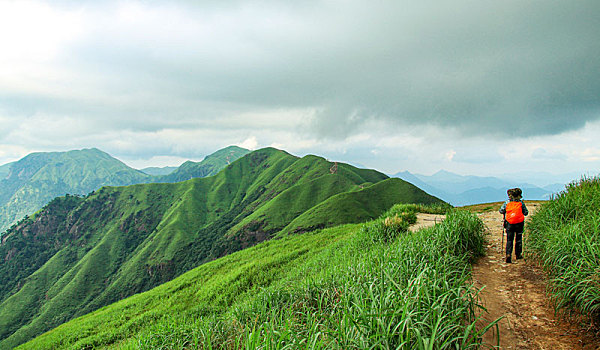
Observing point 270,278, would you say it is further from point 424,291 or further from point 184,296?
point 424,291

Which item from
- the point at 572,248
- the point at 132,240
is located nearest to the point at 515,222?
the point at 572,248

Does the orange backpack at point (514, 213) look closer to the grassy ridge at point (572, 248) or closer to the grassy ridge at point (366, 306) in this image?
the grassy ridge at point (572, 248)

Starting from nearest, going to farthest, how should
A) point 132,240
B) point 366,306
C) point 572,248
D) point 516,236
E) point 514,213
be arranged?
1. point 366,306
2. point 572,248
3. point 516,236
4. point 514,213
5. point 132,240

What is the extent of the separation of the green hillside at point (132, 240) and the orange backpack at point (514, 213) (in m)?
88.4

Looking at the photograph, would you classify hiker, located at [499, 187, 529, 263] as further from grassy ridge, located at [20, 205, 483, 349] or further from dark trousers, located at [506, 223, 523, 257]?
grassy ridge, located at [20, 205, 483, 349]

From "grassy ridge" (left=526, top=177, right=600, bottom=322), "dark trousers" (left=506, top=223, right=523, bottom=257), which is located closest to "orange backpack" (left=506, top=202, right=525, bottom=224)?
"dark trousers" (left=506, top=223, right=523, bottom=257)

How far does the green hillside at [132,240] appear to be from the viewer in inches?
4328

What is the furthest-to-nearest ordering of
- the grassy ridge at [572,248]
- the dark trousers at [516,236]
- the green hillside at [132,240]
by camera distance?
the green hillside at [132,240] → the dark trousers at [516,236] → the grassy ridge at [572,248]

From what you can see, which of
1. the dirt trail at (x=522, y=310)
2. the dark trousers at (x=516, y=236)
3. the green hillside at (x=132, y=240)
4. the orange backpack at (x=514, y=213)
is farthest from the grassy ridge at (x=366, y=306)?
the green hillside at (x=132, y=240)

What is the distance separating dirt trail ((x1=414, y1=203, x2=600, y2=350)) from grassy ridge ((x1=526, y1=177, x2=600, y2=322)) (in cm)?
31

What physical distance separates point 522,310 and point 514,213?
13.6ft

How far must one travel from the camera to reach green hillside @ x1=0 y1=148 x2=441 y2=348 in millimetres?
109938

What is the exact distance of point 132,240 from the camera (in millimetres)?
168500

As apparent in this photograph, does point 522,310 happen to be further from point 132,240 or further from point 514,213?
point 132,240
